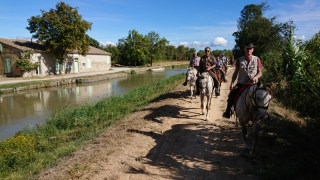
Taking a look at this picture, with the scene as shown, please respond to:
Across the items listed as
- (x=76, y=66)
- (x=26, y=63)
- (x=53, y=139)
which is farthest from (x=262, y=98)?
(x=76, y=66)

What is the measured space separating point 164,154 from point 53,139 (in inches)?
235

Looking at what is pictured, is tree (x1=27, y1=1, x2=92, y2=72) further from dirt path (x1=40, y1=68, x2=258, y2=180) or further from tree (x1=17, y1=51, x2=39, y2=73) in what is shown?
dirt path (x1=40, y1=68, x2=258, y2=180)

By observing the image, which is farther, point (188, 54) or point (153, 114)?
point (188, 54)

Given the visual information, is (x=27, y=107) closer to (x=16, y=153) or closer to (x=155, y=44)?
(x=16, y=153)

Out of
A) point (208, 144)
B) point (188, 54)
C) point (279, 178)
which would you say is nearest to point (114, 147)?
point (208, 144)

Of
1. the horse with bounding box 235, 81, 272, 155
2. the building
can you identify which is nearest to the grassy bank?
the horse with bounding box 235, 81, 272, 155

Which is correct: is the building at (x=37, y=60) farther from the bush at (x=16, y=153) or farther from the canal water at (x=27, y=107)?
the bush at (x=16, y=153)

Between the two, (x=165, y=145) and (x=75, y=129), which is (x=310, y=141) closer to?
(x=165, y=145)

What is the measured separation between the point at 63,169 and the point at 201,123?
4.58 meters

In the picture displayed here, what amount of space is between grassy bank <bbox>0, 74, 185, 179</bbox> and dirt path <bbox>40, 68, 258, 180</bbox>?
1.18m

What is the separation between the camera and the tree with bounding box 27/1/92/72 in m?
33.0

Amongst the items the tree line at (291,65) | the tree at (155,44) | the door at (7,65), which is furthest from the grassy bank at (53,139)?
the tree at (155,44)

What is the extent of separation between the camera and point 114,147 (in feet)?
20.6

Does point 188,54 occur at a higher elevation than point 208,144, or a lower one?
higher
